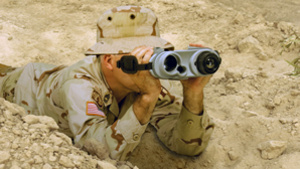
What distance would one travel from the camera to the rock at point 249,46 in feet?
12.4

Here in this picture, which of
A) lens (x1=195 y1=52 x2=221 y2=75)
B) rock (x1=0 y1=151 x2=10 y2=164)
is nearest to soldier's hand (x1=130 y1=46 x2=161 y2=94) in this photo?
lens (x1=195 y1=52 x2=221 y2=75)

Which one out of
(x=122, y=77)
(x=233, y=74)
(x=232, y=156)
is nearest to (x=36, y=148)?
(x=122, y=77)

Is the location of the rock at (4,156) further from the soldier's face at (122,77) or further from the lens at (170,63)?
the soldier's face at (122,77)

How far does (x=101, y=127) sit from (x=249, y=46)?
2284 millimetres

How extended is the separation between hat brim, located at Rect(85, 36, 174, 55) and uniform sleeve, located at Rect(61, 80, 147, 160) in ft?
0.96

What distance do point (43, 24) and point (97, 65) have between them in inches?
115

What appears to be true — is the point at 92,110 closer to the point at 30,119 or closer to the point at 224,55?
the point at 30,119

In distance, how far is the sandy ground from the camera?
2445 mm

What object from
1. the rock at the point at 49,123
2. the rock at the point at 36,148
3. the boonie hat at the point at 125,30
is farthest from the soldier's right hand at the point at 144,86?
the rock at the point at 36,148

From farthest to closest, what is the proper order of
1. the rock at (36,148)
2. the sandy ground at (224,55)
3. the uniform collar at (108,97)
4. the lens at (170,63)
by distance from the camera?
the sandy ground at (224,55), the uniform collar at (108,97), the lens at (170,63), the rock at (36,148)

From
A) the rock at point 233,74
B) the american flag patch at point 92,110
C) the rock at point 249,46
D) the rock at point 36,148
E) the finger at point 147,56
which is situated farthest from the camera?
the rock at point 249,46

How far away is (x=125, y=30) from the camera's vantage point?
2260mm

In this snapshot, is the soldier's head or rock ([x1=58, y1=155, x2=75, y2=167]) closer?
rock ([x1=58, y1=155, x2=75, y2=167])

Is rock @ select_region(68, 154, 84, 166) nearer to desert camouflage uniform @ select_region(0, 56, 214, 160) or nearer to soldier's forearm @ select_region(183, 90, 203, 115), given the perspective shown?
desert camouflage uniform @ select_region(0, 56, 214, 160)
